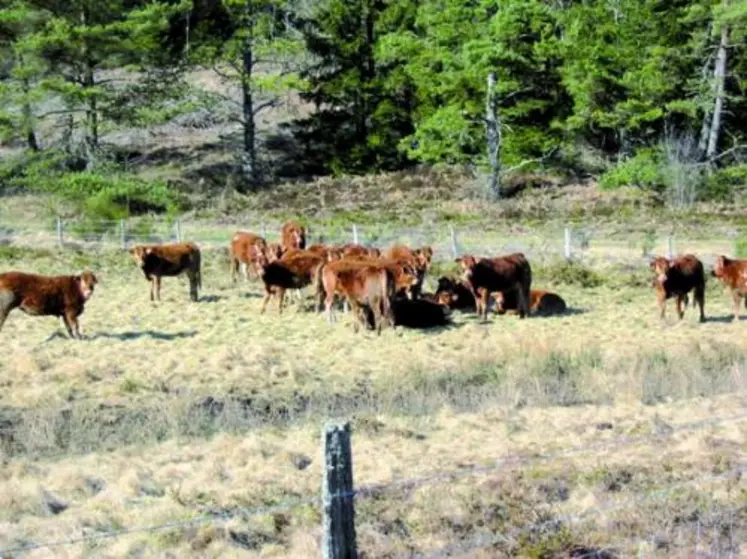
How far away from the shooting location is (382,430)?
10320 millimetres

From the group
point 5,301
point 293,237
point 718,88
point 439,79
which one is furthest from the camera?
point 439,79

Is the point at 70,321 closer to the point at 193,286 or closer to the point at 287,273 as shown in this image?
the point at 193,286

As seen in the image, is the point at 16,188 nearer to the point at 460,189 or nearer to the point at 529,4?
the point at 460,189

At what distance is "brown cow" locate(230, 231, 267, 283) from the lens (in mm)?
21016

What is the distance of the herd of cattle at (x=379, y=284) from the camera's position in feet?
51.9

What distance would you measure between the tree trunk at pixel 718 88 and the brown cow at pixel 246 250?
70.2 ft

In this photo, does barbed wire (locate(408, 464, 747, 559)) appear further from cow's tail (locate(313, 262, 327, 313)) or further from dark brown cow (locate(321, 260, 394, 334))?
cow's tail (locate(313, 262, 327, 313))

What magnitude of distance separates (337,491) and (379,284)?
12033 mm

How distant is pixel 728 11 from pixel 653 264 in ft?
65.9

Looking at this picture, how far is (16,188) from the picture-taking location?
4134 cm

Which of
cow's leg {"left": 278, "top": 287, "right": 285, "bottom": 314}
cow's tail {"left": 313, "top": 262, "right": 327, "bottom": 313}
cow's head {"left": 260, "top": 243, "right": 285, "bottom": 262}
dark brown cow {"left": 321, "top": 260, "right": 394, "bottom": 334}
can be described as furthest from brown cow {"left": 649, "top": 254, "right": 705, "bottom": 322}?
cow's head {"left": 260, "top": 243, "right": 285, "bottom": 262}

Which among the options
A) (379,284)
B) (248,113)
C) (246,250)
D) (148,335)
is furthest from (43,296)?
(248,113)

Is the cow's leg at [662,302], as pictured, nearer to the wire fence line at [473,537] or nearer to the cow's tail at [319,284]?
the cow's tail at [319,284]

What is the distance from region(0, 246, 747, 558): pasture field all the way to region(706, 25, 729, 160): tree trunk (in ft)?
63.5
